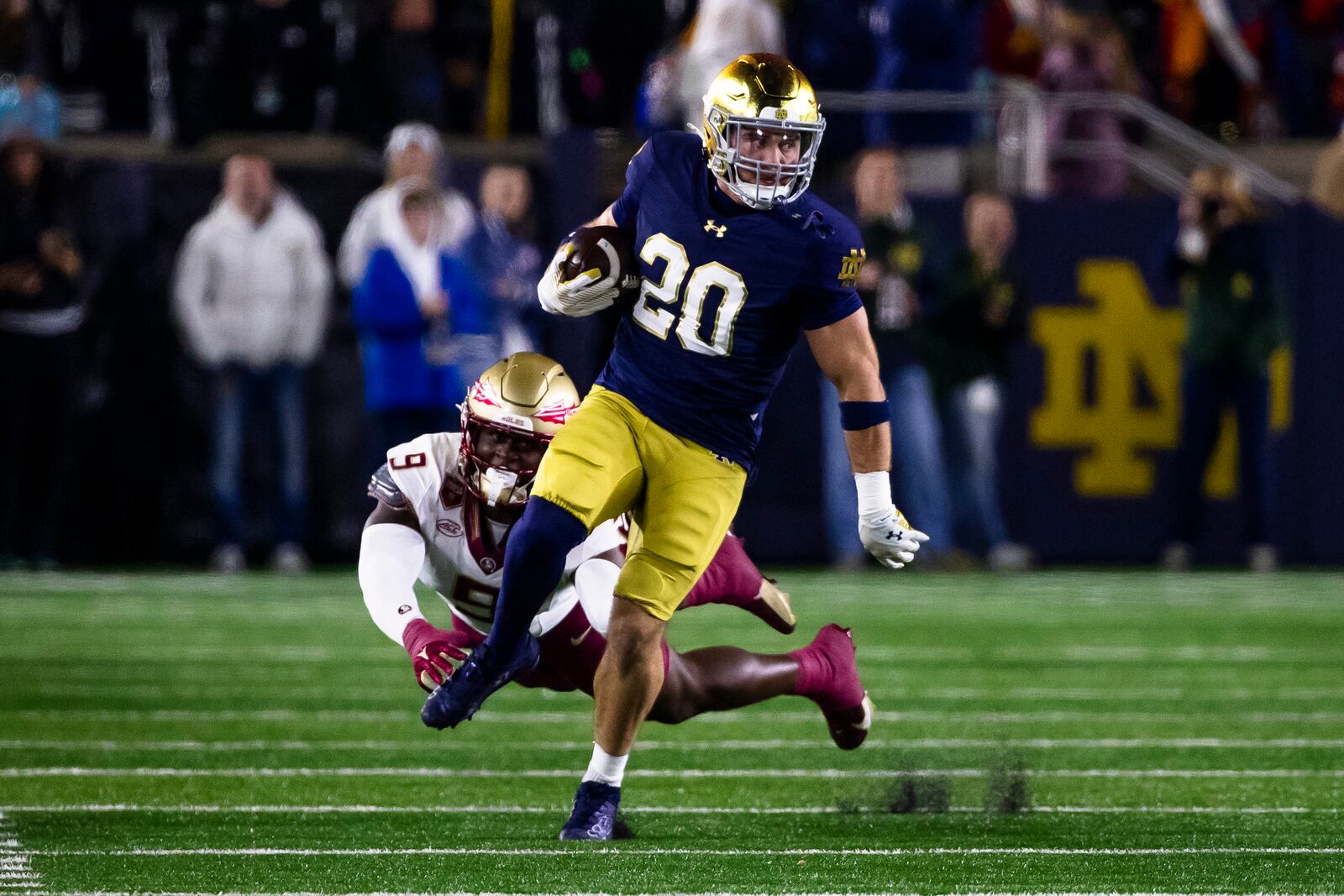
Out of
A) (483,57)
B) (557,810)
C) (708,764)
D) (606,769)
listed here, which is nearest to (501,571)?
(557,810)

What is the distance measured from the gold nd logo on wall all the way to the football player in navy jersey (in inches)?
273

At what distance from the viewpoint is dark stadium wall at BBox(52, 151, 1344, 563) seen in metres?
10.7

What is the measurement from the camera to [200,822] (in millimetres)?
4508

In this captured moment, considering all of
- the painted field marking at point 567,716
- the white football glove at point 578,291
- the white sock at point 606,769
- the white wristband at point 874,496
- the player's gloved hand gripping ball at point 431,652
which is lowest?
the painted field marking at point 567,716

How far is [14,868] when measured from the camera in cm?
394

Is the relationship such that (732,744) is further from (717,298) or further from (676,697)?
(717,298)

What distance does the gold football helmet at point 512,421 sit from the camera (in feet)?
15.2

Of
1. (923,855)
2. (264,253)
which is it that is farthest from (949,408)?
(923,855)

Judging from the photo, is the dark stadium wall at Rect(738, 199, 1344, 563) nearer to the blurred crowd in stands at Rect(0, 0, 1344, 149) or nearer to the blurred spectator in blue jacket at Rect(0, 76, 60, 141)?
the blurred crowd in stands at Rect(0, 0, 1344, 149)

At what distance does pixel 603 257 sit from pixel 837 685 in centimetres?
120

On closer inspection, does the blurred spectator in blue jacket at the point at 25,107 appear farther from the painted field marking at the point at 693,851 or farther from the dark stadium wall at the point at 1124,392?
the painted field marking at the point at 693,851

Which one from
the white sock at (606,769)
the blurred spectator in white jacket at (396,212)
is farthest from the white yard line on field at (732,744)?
the blurred spectator in white jacket at (396,212)

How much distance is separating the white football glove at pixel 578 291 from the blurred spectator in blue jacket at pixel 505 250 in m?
5.29

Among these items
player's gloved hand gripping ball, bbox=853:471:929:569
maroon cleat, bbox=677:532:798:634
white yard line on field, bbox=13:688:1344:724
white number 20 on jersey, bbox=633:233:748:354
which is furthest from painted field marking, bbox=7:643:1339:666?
white number 20 on jersey, bbox=633:233:748:354
